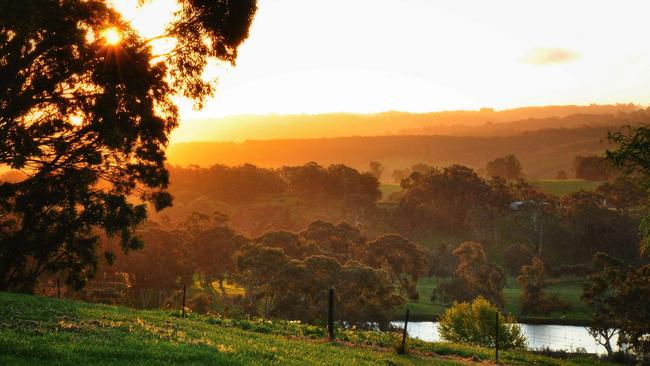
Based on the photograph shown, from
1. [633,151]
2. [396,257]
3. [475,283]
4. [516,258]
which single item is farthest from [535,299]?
[633,151]

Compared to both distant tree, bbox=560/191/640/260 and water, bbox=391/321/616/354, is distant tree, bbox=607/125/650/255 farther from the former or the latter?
distant tree, bbox=560/191/640/260

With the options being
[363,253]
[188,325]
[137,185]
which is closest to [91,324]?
[188,325]

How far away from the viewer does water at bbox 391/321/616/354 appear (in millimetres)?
79188

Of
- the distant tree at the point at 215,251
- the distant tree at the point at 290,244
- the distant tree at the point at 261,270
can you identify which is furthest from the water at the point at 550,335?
the distant tree at the point at 215,251

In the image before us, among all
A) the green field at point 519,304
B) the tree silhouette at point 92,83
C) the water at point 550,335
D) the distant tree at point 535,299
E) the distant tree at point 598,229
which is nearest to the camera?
the tree silhouette at point 92,83

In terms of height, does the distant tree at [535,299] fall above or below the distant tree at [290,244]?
below

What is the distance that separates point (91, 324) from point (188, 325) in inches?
221

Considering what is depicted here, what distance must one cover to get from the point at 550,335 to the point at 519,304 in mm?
20978

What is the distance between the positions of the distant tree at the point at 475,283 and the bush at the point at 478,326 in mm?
49164

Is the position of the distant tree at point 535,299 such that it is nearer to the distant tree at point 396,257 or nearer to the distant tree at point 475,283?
the distant tree at point 475,283

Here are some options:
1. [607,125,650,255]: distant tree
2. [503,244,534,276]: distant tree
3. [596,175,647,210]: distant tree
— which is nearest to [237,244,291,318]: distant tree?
[607,125,650,255]: distant tree

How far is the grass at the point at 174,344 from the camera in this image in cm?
1731

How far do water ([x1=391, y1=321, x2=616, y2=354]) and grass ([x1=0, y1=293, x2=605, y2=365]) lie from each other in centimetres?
4745

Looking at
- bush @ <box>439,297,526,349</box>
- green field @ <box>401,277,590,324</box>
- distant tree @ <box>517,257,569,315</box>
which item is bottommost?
green field @ <box>401,277,590,324</box>
